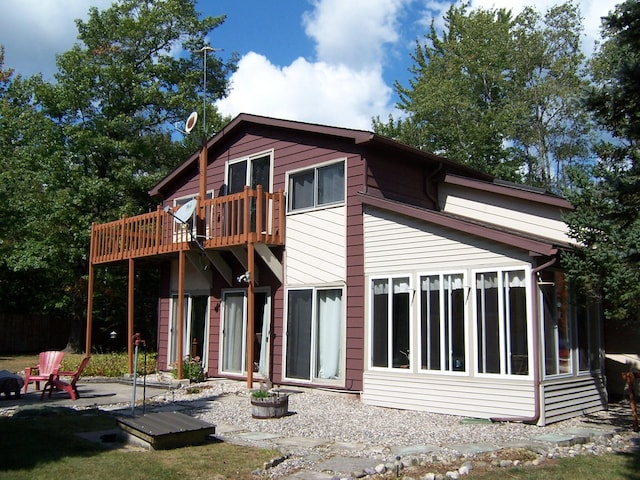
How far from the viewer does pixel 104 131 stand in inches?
926

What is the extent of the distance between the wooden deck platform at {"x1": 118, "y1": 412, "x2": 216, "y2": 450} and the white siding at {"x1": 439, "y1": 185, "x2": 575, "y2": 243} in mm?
7584

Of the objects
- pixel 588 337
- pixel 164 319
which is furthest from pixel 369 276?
pixel 164 319

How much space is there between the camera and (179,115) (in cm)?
2548

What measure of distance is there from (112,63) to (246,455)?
2106 centimetres

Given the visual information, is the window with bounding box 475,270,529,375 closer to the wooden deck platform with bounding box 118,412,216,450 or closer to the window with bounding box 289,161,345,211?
the window with bounding box 289,161,345,211

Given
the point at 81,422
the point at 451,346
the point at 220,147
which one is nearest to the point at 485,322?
the point at 451,346

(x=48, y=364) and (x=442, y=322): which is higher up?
(x=442, y=322)

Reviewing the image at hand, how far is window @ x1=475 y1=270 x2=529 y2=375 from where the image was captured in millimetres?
9539

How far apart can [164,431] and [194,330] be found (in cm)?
840

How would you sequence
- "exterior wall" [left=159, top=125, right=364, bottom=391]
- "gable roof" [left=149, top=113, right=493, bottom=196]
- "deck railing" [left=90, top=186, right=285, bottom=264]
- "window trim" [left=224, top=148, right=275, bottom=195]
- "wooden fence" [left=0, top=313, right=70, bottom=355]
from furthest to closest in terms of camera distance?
"wooden fence" [left=0, top=313, right=70, bottom=355], "window trim" [left=224, top=148, right=275, bottom=195], "deck railing" [left=90, top=186, right=285, bottom=264], "gable roof" [left=149, top=113, right=493, bottom=196], "exterior wall" [left=159, top=125, right=364, bottom=391]

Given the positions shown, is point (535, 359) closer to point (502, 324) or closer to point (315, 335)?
point (502, 324)

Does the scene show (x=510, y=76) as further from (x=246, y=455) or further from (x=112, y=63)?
(x=246, y=455)

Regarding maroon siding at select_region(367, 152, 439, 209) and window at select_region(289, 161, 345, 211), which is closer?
maroon siding at select_region(367, 152, 439, 209)

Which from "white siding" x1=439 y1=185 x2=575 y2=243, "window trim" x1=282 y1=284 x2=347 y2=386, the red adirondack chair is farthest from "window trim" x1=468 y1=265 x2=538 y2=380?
the red adirondack chair
